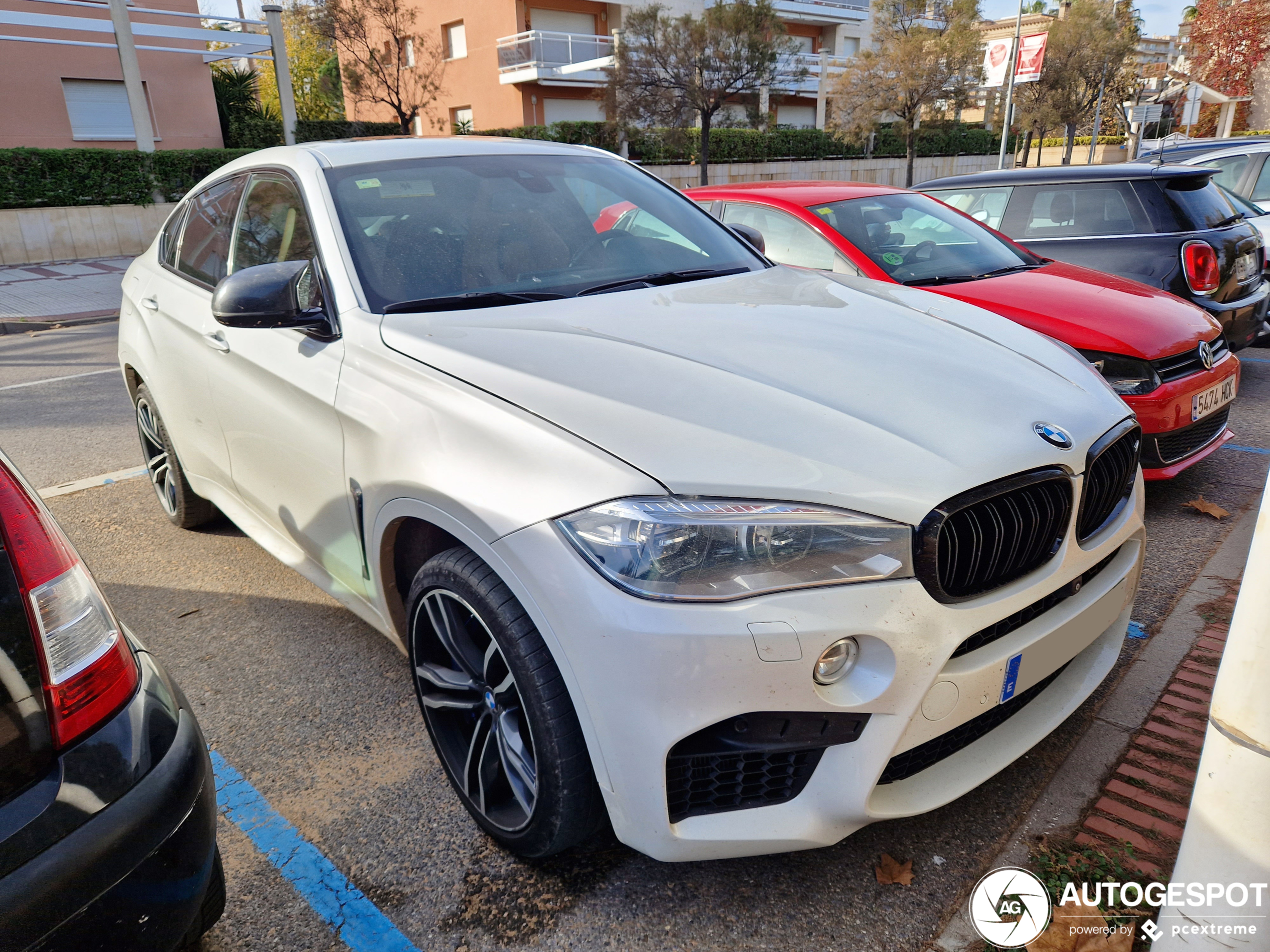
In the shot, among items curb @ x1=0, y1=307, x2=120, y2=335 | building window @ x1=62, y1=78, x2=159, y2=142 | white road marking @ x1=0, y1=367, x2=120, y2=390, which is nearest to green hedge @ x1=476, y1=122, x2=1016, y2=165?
building window @ x1=62, y1=78, x2=159, y2=142

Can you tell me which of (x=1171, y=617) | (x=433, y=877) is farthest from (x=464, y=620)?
(x=1171, y=617)

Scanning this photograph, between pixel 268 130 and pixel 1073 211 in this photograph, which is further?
pixel 268 130

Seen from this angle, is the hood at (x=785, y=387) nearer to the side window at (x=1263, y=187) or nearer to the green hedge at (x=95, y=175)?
the side window at (x=1263, y=187)

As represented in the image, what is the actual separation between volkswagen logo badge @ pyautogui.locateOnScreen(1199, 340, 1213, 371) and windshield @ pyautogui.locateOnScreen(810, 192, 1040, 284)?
1140 mm

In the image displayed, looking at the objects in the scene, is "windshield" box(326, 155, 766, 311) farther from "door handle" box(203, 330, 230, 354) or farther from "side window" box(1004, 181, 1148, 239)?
"side window" box(1004, 181, 1148, 239)

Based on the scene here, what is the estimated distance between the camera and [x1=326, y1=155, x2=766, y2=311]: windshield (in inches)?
105

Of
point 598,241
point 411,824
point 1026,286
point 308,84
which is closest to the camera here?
point 411,824

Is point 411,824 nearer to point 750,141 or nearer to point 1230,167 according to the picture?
point 1230,167

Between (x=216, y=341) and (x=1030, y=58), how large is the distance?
90.4ft

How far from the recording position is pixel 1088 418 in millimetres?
2205

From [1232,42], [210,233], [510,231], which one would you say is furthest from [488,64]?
[510,231]

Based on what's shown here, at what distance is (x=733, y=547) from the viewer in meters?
1.70

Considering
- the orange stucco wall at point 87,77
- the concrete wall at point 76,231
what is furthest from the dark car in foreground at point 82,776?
the orange stucco wall at point 87,77

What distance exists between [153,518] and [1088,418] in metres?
4.26
